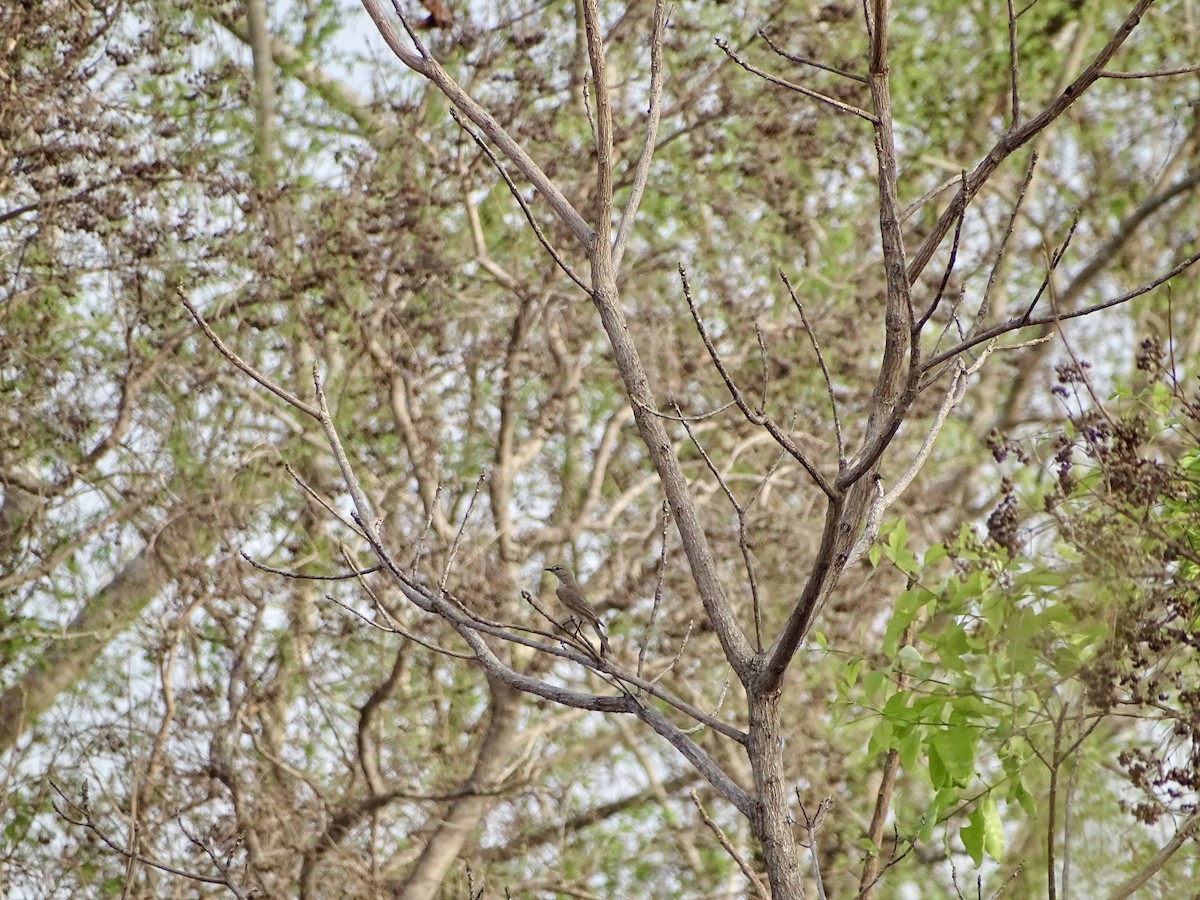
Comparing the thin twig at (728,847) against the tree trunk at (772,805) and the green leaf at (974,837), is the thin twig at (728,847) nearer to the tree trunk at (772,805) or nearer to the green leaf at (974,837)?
the tree trunk at (772,805)

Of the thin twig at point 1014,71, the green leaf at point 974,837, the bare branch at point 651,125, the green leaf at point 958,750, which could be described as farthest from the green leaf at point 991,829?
the thin twig at point 1014,71

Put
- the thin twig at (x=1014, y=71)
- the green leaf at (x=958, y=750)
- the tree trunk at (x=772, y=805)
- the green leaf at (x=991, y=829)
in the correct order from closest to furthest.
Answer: the thin twig at (x=1014, y=71) < the tree trunk at (x=772, y=805) < the green leaf at (x=958, y=750) < the green leaf at (x=991, y=829)

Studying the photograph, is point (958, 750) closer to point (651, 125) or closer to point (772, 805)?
point (772, 805)

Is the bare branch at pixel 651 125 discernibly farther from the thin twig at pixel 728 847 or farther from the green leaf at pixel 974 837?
the green leaf at pixel 974 837

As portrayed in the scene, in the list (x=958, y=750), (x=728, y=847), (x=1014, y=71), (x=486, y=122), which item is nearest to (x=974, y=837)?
(x=958, y=750)

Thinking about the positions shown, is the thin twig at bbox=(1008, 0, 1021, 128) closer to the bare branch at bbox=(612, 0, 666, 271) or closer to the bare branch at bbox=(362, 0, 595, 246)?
the bare branch at bbox=(612, 0, 666, 271)

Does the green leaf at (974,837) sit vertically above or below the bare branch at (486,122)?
below

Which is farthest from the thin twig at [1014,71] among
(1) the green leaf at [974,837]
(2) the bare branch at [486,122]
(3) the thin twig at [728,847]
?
(1) the green leaf at [974,837]

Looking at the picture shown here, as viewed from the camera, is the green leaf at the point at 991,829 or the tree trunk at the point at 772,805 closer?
the tree trunk at the point at 772,805

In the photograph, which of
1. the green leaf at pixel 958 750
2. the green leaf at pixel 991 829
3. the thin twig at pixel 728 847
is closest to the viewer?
the thin twig at pixel 728 847

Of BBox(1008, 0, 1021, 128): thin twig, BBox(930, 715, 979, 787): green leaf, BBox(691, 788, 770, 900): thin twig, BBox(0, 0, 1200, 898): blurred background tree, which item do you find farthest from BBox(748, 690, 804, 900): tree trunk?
BBox(0, 0, 1200, 898): blurred background tree

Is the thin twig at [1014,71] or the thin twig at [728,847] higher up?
the thin twig at [1014,71]

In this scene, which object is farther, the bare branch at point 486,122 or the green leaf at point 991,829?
the green leaf at point 991,829

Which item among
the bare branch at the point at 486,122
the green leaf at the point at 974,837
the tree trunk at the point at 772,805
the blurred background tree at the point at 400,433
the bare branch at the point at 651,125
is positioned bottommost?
the tree trunk at the point at 772,805
